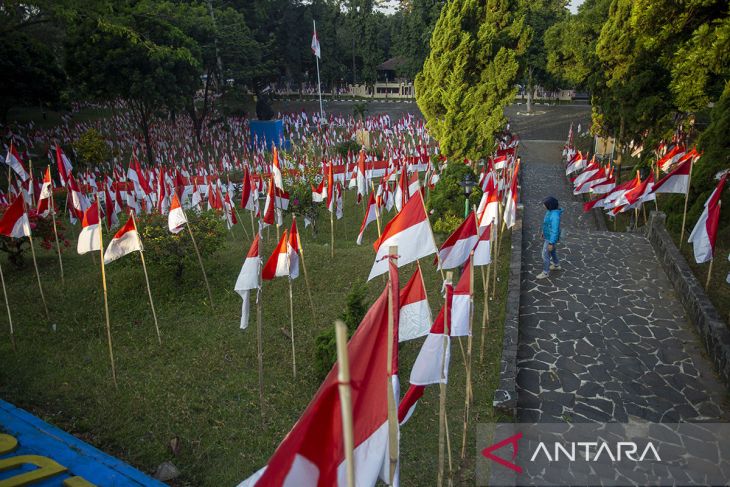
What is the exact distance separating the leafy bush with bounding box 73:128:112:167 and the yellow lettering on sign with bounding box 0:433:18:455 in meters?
21.5

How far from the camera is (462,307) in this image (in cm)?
559

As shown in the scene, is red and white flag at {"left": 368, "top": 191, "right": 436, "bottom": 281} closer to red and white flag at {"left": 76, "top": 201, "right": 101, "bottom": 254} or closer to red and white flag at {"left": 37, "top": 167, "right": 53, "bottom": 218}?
red and white flag at {"left": 76, "top": 201, "right": 101, "bottom": 254}

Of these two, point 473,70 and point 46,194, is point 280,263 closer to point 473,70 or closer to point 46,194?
point 46,194

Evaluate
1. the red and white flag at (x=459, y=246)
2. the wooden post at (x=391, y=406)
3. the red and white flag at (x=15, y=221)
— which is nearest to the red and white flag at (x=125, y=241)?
the red and white flag at (x=15, y=221)

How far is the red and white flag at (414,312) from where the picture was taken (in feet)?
16.9

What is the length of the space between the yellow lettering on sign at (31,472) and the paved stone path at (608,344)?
A: 569cm

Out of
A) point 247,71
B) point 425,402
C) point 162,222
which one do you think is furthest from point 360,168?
point 247,71

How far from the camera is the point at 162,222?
1091 cm

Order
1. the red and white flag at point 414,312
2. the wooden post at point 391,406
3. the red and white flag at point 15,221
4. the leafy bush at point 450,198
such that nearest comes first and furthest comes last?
1. the wooden post at point 391,406
2. the red and white flag at point 414,312
3. the red and white flag at point 15,221
4. the leafy bush at point 450,198

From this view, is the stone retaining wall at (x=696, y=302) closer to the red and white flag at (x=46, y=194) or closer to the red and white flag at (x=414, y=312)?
the red and white flag at (x=414, y=312)

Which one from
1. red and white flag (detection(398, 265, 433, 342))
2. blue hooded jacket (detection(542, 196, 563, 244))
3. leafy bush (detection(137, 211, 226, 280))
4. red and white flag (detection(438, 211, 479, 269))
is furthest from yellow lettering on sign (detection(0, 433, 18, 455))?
blue hooded jacket (detection(542, 196, 563, 244))

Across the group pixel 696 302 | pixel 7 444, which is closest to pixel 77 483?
pixel 7 444

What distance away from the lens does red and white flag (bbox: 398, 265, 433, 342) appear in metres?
5.14

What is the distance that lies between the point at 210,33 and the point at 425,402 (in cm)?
3078
